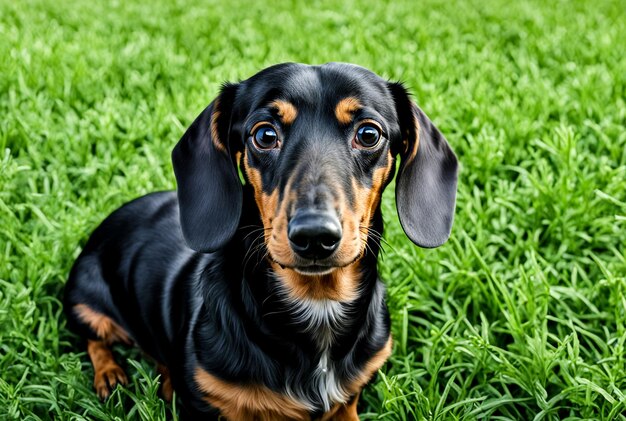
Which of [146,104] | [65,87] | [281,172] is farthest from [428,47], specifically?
[281,172]

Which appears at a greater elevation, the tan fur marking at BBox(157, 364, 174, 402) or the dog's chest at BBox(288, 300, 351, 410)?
the dog's chest at BBox(288, 300, 351, 410)

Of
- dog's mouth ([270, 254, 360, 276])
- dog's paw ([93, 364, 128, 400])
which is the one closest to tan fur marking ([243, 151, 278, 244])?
dog's mouth ([270, 254, 360, 276])

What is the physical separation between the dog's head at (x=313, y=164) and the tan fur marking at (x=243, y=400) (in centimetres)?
45

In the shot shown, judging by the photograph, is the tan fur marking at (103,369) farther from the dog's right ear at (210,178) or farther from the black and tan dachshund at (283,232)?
the dog's right ear at (210,178)

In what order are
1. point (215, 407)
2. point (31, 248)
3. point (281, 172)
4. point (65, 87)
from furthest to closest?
1. point (65, 87)
2. point (31, 248)
3. point (215, 407)
4. point (281, 172)

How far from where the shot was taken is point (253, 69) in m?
5.34

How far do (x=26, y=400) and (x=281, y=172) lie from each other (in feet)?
4.26

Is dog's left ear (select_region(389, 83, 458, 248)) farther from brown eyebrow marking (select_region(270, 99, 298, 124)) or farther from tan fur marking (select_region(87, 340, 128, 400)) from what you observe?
tan fur marking (select_region(87, 340, 128, 400))

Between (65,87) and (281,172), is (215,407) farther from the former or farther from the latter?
(65,87)

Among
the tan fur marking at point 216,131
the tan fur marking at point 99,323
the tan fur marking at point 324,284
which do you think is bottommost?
the tan fur marking at point 99,323

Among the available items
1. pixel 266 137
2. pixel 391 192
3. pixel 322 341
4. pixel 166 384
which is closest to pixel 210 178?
pixel 266 137

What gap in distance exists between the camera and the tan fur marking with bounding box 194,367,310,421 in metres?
2.37

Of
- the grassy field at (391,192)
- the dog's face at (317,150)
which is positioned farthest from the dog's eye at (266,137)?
the grassy field at (391,192)

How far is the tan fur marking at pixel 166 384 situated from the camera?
9.39 feet
